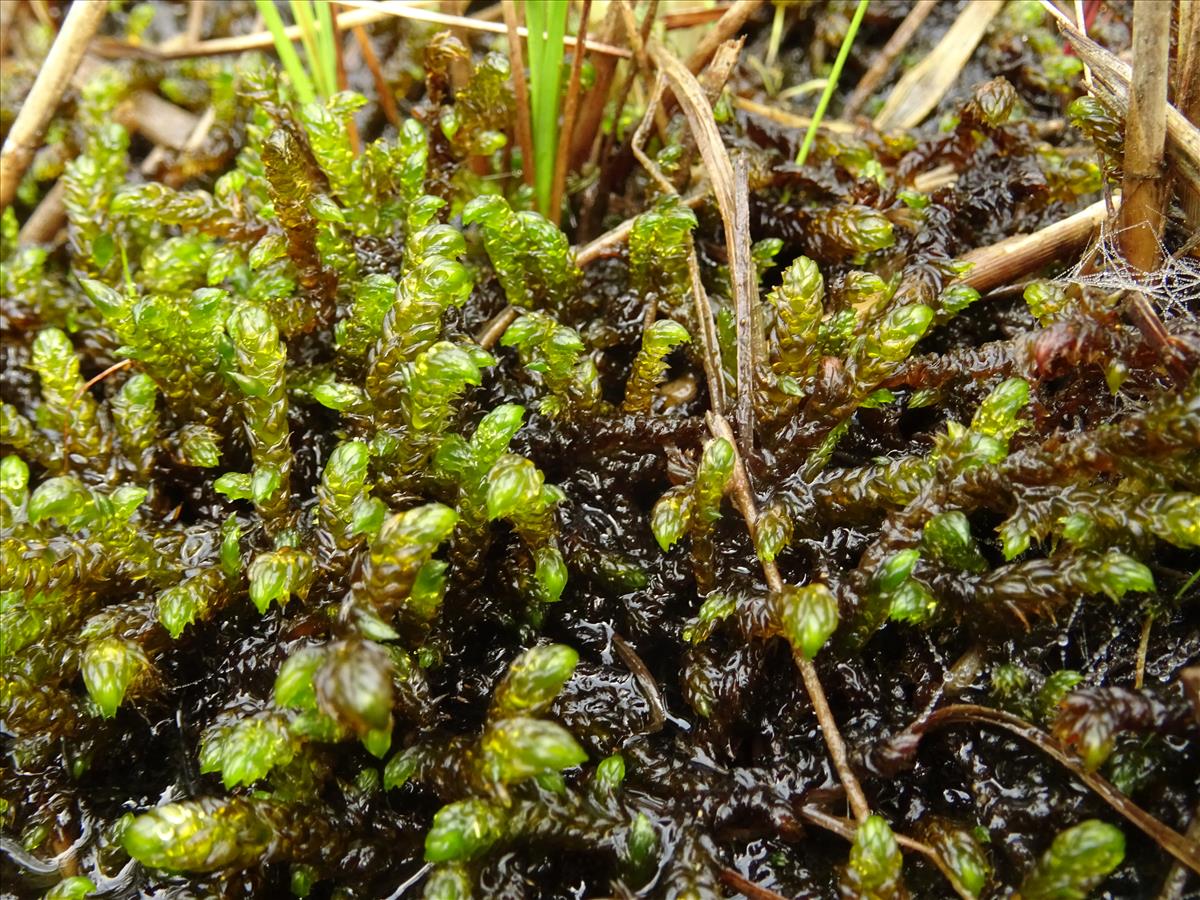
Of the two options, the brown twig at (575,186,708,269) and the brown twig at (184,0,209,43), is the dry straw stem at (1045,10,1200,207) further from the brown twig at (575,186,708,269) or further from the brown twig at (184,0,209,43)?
the brown twig at (184,0,209,43)

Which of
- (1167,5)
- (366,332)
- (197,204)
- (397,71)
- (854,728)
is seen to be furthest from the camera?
(397,71)

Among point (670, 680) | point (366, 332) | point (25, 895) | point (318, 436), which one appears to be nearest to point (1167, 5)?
point (670, 680)

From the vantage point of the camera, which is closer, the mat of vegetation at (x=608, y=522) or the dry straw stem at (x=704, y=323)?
the mat of vegetation at (x=608, y=522)

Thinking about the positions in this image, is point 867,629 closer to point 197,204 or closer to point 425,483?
point 425,483

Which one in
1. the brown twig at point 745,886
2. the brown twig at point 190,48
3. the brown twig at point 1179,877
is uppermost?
the brown twig at point 190,48

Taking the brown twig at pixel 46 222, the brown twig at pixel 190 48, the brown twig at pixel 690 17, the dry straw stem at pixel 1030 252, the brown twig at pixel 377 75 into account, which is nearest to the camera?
the dry straw stem at pixel 1030 252

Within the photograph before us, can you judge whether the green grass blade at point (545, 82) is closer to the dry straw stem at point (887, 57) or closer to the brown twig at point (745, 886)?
the dry straw stem at point (887, 57)

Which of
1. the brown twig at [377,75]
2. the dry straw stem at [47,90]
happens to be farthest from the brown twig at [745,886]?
the dry straw stem at [47,90]
